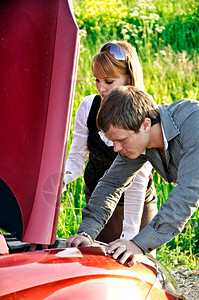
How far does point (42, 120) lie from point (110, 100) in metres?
0.41

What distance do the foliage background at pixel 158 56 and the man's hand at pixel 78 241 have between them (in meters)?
1.20

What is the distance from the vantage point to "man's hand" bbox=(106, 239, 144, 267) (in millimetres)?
1572

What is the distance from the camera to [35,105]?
1566mm

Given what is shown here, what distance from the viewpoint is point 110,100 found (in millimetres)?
1879

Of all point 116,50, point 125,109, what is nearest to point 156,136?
point 125,109

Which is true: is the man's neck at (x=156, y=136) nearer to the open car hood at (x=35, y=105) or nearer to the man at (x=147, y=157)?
the man at (x=147, y=157)

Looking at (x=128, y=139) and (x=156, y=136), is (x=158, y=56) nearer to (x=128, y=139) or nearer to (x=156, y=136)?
(x=156, y=136)

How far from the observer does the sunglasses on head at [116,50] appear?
7.99ft

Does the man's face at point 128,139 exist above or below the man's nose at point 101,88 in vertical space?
below

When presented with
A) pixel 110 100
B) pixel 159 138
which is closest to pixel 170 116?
pixel 159 138

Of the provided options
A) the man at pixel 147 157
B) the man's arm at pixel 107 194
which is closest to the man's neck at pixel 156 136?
the man at pixel 147 157

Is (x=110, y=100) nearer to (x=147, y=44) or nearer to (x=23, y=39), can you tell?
(x=23, y=39)

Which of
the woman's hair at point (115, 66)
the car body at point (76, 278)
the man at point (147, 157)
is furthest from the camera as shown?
the woman's hair at point (115, 66)

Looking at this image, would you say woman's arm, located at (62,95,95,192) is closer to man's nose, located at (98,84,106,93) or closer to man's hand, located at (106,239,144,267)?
man's nose, located at (98,84,106,93)
